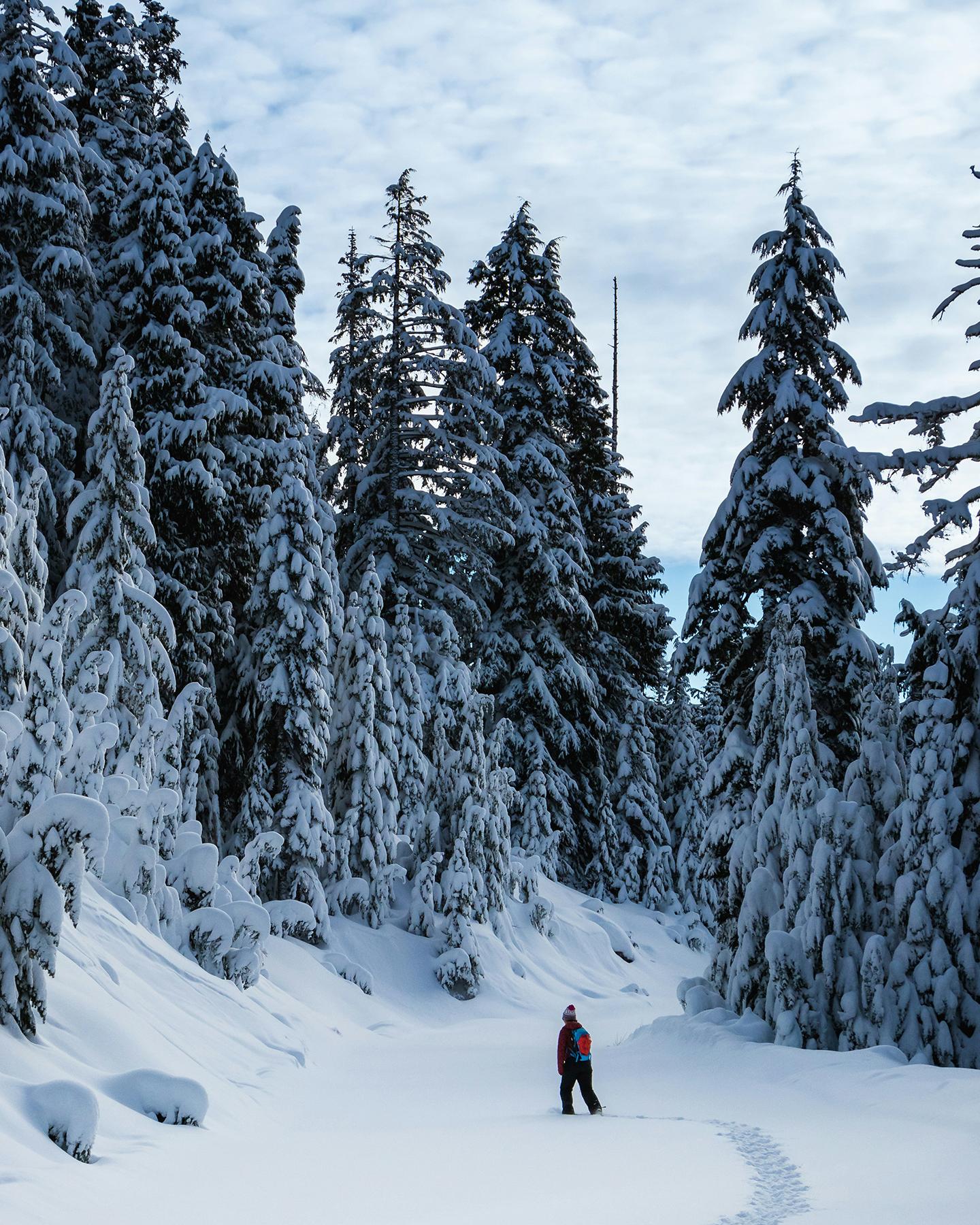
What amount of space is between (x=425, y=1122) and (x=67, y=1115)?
4683 millimetres

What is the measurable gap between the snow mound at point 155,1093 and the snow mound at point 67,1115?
145cm

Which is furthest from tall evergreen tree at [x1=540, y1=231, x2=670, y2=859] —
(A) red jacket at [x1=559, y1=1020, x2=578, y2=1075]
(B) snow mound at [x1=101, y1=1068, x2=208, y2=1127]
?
(B) snow mound at [x1=101, y1=1068, x2=208, y2=1127]

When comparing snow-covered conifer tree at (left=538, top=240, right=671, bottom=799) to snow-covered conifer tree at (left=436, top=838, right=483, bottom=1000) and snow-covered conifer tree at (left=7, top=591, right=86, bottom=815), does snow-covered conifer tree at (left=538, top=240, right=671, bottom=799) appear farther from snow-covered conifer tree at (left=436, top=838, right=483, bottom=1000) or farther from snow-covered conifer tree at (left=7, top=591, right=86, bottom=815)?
snow-covered conifer tree at (left=7, top=591, right=86, bottom=815)

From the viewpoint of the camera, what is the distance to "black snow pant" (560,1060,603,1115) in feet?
35.7

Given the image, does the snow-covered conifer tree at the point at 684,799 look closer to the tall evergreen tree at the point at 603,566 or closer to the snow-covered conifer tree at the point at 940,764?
the tall evergreen tree at the point at 603,566

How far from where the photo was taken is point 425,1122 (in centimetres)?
1023

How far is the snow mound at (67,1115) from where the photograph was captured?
6.30m

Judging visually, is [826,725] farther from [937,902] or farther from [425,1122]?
[425,1122]

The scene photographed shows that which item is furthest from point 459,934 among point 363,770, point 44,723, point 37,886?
point 37,886

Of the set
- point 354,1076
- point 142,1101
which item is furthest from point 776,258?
point 142,1101

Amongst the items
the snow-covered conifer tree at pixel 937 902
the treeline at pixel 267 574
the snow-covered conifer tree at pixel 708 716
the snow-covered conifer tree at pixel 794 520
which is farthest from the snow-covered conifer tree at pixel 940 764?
the snow-covered conifer tree at pixel 708 716

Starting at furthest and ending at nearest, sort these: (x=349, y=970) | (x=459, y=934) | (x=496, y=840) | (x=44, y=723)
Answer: (x=496, y=840), (x=459, y=934), (x=349, y=970), (x=44, y=723)

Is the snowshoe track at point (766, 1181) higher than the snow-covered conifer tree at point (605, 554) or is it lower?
lower

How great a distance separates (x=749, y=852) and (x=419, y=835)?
9669 millimetres
